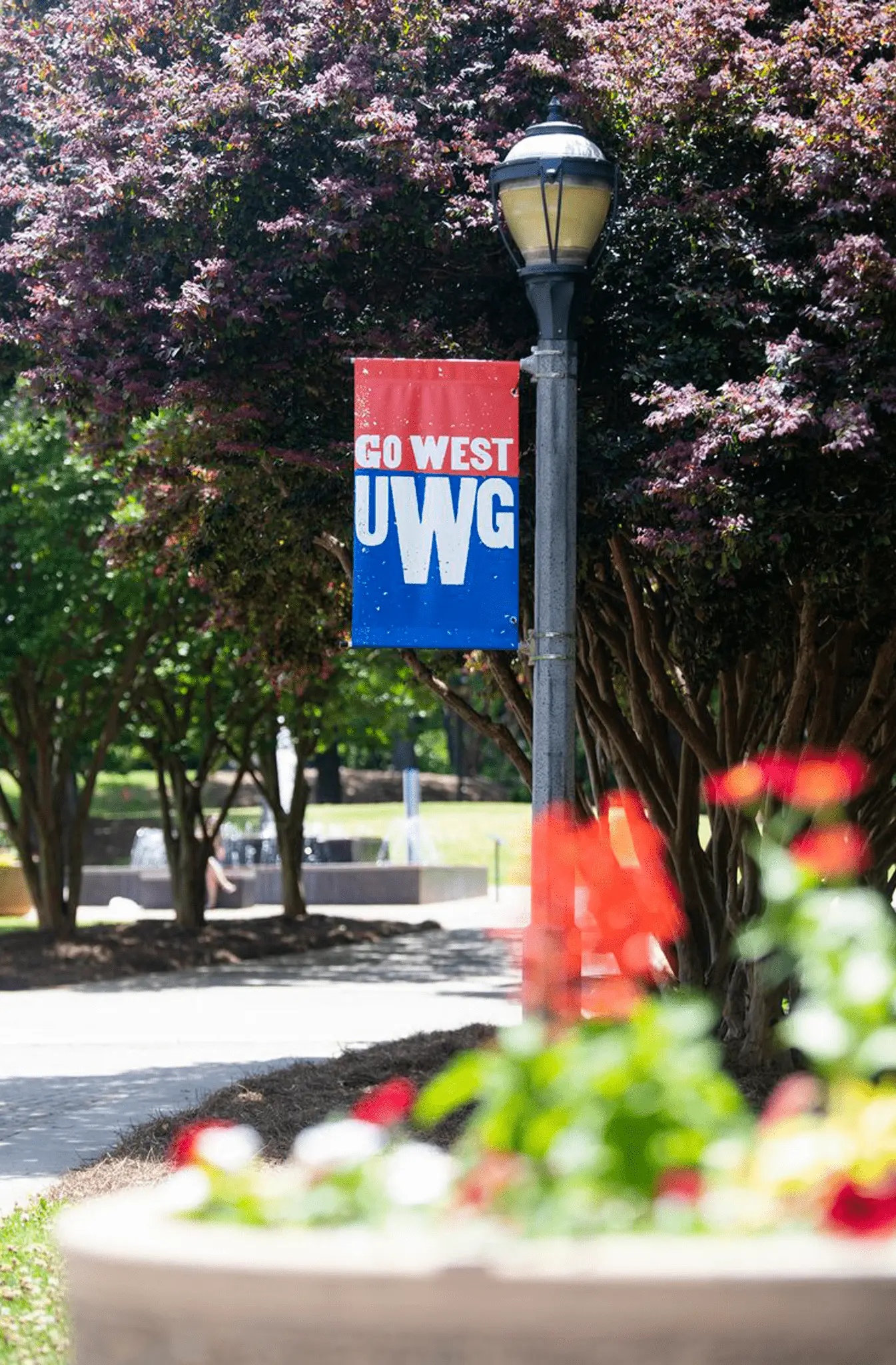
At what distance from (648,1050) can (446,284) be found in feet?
25.5

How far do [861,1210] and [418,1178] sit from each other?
63 centimetres

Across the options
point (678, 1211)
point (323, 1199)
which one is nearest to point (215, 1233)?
point (323, 1199)

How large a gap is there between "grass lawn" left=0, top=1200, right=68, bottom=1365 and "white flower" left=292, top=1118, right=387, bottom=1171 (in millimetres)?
2608

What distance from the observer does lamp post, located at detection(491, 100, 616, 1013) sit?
23.6ft

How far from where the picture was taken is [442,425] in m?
7.71

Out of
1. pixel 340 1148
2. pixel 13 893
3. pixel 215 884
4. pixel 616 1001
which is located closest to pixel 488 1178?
pixel 340 1148

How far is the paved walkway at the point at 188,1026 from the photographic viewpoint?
10227 millimetres

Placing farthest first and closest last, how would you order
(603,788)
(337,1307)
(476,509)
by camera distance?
(603,788)
(476,509)
(337,1307)

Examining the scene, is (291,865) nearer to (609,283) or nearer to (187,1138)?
(609,283)

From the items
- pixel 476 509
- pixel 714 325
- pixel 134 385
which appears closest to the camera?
pixel 476 509

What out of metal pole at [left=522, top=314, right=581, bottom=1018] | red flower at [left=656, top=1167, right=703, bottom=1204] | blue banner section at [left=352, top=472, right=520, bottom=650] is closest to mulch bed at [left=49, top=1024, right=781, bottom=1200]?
metal pole at [left=522, top=314, right=581, bottom=1018]

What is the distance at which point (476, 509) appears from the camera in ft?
25.1

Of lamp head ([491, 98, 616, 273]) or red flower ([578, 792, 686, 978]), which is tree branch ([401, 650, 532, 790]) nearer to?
red flower ([578, 792, 686, 978])

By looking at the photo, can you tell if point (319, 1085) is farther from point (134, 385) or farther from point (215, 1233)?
point (215, 1233)
